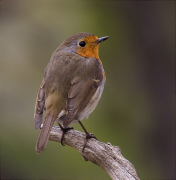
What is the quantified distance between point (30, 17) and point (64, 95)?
2799 mm

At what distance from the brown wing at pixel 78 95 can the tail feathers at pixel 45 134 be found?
14 centimetres

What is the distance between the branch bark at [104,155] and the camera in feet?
9.78

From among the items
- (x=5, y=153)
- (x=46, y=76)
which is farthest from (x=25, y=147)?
(x=46, y=76)

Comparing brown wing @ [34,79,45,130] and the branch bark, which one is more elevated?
brown wing @ [34,79,45,130]

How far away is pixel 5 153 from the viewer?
4.85 meters

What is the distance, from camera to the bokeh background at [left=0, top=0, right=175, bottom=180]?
16.1ft

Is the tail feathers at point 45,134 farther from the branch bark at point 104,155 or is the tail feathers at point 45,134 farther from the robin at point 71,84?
the branch bark at point 104,155

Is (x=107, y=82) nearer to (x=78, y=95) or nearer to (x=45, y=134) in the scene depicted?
(x=78, y=95)

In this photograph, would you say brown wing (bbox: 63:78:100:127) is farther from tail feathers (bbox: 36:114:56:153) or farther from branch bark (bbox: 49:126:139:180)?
branch bark (bbox: 49:126:139:180)

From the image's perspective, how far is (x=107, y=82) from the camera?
18.0 feet

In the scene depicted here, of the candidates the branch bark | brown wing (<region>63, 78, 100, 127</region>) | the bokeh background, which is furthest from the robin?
the bokeh background

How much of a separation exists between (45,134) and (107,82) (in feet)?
8.95

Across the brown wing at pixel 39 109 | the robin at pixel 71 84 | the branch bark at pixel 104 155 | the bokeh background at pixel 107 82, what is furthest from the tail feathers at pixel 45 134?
the bokeh background at pixel 107 82

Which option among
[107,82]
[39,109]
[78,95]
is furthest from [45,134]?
[107,82]
